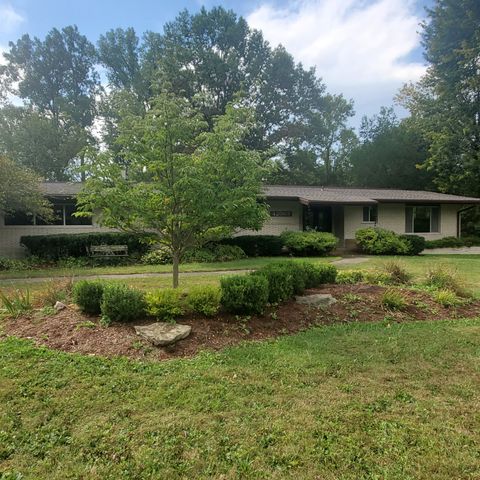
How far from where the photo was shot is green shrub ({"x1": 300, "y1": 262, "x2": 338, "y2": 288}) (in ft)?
24.3

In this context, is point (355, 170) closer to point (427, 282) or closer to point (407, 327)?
point (427, 282)

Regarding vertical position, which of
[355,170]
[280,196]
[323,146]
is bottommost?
[280,196]

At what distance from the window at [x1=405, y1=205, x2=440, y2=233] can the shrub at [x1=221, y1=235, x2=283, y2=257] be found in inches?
358

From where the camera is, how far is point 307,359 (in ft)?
14.3

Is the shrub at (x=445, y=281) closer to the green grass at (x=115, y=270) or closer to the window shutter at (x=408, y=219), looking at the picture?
the green grass at (x=115, y=270)

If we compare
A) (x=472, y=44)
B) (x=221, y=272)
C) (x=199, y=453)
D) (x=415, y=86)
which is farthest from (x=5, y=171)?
(x=415, y=86)

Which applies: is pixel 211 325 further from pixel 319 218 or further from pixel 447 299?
pixel 319 218

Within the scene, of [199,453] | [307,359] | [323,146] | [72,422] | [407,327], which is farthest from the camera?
[323,146]

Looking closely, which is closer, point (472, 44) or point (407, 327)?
point (407, 327)

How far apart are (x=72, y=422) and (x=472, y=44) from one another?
26524 mm

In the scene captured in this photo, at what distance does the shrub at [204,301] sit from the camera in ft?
17.6

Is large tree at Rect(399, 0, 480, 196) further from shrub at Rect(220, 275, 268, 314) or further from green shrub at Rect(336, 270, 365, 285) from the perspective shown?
shrub at Rect(220, 275, 268, 314)

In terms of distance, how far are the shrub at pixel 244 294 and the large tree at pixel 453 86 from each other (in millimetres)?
21969

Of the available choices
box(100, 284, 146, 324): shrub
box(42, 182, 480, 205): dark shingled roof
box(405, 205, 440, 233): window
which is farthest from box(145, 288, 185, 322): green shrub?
box(405, 205, 440, 233): window
